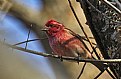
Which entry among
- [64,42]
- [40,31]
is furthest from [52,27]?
[40,31]

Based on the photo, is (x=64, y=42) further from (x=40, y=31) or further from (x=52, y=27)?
(x=40, y=31)

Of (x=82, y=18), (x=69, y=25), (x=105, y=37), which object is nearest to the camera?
(x=105, y=37)

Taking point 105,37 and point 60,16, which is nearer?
point 105,37

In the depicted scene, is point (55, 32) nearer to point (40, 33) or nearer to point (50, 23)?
point (50, 23)

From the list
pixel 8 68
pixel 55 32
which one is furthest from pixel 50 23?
pixel 8 68

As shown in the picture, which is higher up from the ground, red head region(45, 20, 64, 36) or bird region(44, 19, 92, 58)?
red head region(45, 20, 64, 36)

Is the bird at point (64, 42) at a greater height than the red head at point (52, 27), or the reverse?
the red head at point (52, 27)

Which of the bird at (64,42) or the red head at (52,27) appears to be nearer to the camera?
the bird at (64,42)

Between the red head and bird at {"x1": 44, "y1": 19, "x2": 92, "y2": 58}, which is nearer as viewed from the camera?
bird at {"x1": 44, "y1": 19, "x2": 92, "y2": 58}
